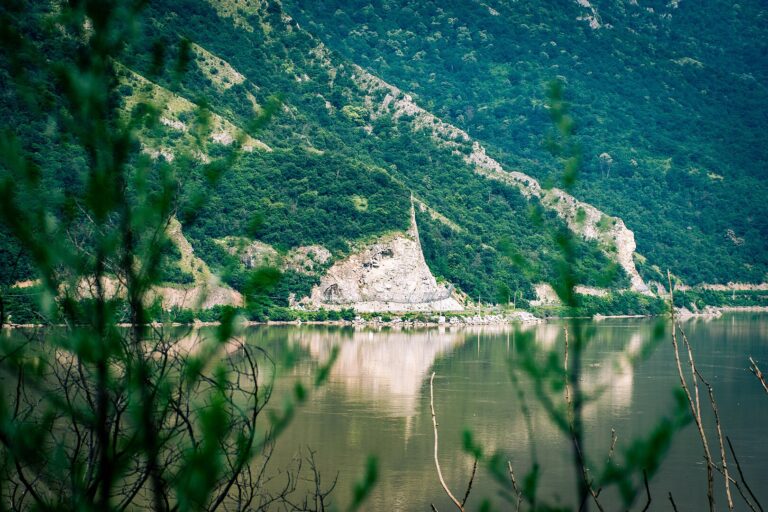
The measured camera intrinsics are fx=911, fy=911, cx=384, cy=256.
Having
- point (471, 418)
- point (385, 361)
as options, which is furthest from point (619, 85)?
point (471, 418)

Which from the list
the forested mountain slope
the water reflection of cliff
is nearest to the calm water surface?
the water reflection of cliff

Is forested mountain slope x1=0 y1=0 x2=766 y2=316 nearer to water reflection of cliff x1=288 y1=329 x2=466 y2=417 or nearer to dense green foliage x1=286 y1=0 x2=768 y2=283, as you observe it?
dense green foliage x1=286 y1=0 x2=768 y2=283

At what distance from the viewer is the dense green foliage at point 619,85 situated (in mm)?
114312

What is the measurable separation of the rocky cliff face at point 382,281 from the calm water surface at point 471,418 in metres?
18.2

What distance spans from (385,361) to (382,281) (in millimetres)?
26435

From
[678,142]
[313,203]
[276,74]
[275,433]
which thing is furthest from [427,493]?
[678,142]

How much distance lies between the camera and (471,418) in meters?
25.1

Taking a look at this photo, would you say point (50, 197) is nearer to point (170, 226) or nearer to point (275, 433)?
point (170, 226)

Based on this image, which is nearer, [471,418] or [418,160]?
[471,418]

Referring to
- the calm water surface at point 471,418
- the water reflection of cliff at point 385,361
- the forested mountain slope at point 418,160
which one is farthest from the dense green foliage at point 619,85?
the calm water surface at point 471,418

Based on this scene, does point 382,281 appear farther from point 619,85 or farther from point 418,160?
point 619,85

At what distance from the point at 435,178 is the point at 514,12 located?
74.2m

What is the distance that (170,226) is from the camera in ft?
8.58

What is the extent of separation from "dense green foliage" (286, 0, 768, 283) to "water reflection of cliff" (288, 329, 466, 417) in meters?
62.0
